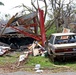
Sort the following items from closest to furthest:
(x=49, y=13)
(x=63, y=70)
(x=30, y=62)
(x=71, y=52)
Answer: (x=63, y=70) → (x=71, y=52) → (x=30, y=62) → (x=49, y=13)

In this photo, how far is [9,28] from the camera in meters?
26.7

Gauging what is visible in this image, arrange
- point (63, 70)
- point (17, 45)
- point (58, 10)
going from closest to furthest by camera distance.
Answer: point (63, 70) < point (17, 45) < point (58, 10)

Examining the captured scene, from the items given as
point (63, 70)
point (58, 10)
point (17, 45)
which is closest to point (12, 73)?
point (63, 70)

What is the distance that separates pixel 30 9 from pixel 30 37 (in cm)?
1982

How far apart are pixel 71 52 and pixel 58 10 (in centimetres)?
2972

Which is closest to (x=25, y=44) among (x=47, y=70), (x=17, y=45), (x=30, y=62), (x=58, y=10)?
(x=17, y=45)

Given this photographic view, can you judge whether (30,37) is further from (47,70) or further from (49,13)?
(49,13)

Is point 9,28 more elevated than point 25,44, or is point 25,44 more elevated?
point 9,28

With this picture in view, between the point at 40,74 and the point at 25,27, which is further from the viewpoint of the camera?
the point at 25,27

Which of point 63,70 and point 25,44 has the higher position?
point 63,70

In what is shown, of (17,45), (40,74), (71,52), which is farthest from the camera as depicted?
(17,45)

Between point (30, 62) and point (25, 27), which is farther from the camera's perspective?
point (25, 27)

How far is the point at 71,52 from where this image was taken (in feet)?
47.1

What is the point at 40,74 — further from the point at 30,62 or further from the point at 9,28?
the point at 9,28
